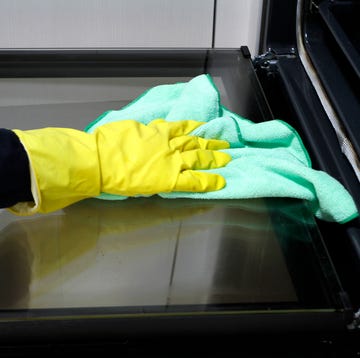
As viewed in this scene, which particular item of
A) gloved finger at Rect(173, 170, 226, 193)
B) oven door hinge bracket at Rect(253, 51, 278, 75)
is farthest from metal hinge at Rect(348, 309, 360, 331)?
oven door hinge bracket at Rect(253, 51, 278, 75)

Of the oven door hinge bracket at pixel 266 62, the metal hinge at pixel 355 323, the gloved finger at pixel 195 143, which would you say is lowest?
the metal hinge at pixel 355 323

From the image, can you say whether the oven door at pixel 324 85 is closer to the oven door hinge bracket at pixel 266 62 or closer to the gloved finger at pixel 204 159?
the oven door hinge bracket at pixel 266 62

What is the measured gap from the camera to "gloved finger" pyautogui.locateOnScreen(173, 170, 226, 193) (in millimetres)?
787

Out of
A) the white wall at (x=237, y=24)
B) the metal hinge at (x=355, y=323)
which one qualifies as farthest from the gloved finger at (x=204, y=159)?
the white wall at (x=237, y=24)

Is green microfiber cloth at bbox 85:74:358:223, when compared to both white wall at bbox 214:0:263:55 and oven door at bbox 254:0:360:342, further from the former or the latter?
white wall at bbox 214:0:263:55

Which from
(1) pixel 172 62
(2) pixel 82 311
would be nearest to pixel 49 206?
(2) pixel 82 311

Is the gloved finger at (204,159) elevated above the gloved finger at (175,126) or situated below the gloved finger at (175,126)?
below

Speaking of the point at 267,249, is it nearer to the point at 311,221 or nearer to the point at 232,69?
the point at 311,221

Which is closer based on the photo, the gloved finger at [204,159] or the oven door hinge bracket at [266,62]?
the gloved finger at [204,159]

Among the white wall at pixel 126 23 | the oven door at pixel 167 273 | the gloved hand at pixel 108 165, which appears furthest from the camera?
the white wall at pixel 126 23

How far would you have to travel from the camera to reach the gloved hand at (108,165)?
756mm

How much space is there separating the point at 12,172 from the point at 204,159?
0.26 metres

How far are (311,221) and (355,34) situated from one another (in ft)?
1.37

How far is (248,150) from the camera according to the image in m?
0.87
